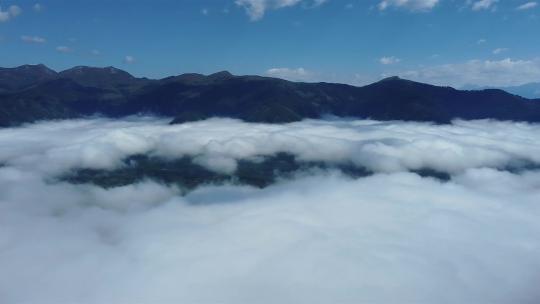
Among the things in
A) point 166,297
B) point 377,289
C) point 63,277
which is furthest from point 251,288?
point 63,277

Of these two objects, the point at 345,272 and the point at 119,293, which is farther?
the point at 345,272

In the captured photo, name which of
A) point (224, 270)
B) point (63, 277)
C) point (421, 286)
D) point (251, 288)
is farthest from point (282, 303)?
point (63, 277)

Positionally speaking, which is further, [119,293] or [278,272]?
[278,272]

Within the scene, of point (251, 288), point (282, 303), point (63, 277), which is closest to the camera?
point (282, 303)

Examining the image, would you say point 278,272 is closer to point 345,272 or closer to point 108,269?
point 345,272

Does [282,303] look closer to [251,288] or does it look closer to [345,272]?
[251,288]

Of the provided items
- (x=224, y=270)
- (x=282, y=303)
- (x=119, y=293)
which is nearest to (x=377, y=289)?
(x=282, y=303)

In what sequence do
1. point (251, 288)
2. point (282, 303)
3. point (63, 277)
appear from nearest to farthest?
point (282, 303)
point (251, 288)
point (63, 277)
